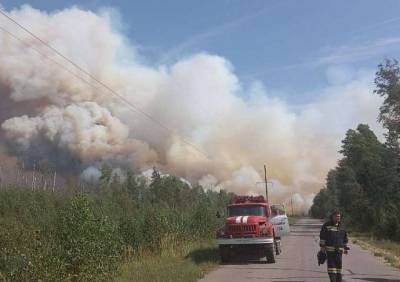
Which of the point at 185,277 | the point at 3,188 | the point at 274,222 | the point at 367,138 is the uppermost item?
the point at 367,138

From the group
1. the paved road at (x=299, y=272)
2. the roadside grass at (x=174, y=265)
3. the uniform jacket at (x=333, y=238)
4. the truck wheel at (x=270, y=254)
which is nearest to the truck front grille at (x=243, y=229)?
the truck wheel at (x=270, y=254)

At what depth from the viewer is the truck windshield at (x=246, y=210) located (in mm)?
23312

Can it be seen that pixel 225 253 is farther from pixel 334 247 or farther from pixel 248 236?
pixel 334 247

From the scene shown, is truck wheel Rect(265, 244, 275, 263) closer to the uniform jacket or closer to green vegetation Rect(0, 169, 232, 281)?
green vegetation Rect(0, 169, 232, 281)

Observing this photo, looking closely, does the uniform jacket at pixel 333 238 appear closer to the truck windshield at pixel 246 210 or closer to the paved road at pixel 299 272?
the paved road at pixel 299 272

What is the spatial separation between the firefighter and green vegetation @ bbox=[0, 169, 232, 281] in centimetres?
481

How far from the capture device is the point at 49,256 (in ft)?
36.8

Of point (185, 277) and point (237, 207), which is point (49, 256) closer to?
point (185, 277)

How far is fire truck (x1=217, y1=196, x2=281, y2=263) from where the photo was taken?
2169cm

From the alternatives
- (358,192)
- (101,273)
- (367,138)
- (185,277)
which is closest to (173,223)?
(185,277)

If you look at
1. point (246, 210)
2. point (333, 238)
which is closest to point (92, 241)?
point (333, 238)

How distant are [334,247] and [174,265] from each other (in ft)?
23.8

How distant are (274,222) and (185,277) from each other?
879 cm

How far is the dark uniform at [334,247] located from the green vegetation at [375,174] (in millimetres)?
31232
